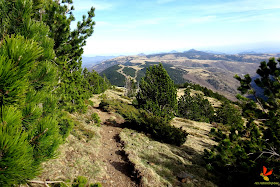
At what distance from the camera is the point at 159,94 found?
1764 centimetres

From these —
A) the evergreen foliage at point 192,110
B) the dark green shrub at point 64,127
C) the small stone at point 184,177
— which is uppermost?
the dark green shrub at point 64,127

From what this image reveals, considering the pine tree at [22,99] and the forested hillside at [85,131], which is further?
the forested hillside at [85,131]

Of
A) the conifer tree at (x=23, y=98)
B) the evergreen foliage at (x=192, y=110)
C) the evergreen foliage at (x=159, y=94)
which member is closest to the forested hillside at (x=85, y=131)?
the conifer tree at (x=23, y=98)

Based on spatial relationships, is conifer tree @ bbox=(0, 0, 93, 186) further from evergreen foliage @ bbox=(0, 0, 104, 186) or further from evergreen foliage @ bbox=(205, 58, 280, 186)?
evergreen foliage @ bbox=(205, 58, 280, 186)

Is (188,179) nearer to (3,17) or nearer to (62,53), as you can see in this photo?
(3,17)

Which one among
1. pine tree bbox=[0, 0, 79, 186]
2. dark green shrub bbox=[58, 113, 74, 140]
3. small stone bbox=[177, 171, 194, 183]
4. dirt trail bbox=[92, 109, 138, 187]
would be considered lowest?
small stone bbox=[177, 171, 194, 183]

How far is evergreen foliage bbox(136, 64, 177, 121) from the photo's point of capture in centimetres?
1761

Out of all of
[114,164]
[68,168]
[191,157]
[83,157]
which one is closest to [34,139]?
[68,168]

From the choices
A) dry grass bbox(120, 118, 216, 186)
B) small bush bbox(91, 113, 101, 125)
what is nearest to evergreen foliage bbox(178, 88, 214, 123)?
dry grass bbox(120, 118, 216, 186)

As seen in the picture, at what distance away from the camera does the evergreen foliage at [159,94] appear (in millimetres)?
17609

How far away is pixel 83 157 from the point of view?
26.1ft

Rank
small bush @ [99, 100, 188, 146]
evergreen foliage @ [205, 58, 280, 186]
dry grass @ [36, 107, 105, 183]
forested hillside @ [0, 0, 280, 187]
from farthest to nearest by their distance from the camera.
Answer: small bush @ [99, 100, 188, 146] < dry grass @ [36, 107, 105, 183] < evergreen foliage @ [205, 58, 280, 186] < forested hillside @ [0, 0, 280, 187]

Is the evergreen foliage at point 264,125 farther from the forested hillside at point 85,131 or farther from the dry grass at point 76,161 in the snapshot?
the dry grass at point 76,161

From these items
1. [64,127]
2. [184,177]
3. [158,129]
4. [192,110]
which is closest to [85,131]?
[64,127]
